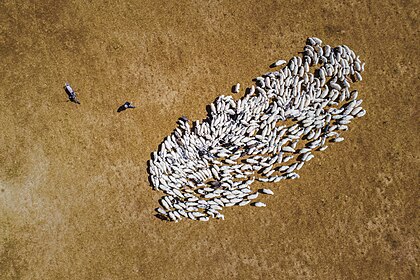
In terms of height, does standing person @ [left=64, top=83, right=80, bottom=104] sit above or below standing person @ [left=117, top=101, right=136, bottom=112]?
above

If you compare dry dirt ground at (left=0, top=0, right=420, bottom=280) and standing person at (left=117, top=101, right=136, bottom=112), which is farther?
standing person at (left=117, top=101, right=136, bottom=112)

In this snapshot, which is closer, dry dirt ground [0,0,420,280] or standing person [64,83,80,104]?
dry dirt ground [0,0,420,280]

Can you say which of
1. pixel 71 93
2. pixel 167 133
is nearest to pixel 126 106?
pixel 167 133

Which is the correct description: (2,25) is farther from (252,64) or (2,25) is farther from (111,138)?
(252,64)

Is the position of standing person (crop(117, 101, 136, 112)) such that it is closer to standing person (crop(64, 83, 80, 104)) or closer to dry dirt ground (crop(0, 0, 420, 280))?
dry dirt ground (crop(0, 0, 420, 280))

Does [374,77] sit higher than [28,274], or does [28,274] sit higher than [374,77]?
[374,77]

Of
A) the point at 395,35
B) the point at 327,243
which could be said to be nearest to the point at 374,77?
the point at 395,35

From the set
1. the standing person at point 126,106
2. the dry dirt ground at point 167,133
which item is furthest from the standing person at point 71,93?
the standing person at point 126,106

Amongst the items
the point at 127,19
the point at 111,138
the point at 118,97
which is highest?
the point at 127,19

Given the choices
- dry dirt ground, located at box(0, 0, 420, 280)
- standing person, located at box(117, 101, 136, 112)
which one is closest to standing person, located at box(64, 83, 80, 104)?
dry dirt ground, located at box(0, 0, 420, 280)
